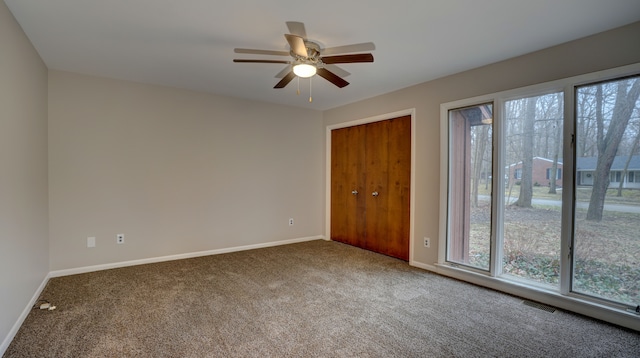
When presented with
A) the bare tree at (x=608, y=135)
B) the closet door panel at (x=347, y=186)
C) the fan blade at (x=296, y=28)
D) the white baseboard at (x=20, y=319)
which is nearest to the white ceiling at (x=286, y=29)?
the fan blade at (x=296, y=28)

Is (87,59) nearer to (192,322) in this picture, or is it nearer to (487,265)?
(192,322)

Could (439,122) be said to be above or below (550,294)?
above

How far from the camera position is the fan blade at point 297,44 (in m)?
2.06

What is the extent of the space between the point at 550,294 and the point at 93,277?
4.60 metres

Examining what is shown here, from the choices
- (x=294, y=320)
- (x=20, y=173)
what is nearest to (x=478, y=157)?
(x=294, y=320)

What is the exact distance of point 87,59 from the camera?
3.01 m

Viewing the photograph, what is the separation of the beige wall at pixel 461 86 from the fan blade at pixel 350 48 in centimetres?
128

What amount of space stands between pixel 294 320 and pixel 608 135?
9.78 ft

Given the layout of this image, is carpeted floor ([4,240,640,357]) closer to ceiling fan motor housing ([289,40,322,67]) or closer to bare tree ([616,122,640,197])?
bare tree ([616,122,640,197])

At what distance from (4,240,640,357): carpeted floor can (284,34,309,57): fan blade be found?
211 cm

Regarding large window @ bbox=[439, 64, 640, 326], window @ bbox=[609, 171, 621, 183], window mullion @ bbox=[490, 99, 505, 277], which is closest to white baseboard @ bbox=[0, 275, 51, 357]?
large window @ bbox=[439, 64, 640, 326]

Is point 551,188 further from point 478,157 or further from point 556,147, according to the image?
point 478,157

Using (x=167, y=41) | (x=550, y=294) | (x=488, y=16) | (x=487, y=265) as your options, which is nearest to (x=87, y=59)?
(x=167, y=41)

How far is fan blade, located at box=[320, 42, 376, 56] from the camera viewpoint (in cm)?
246
